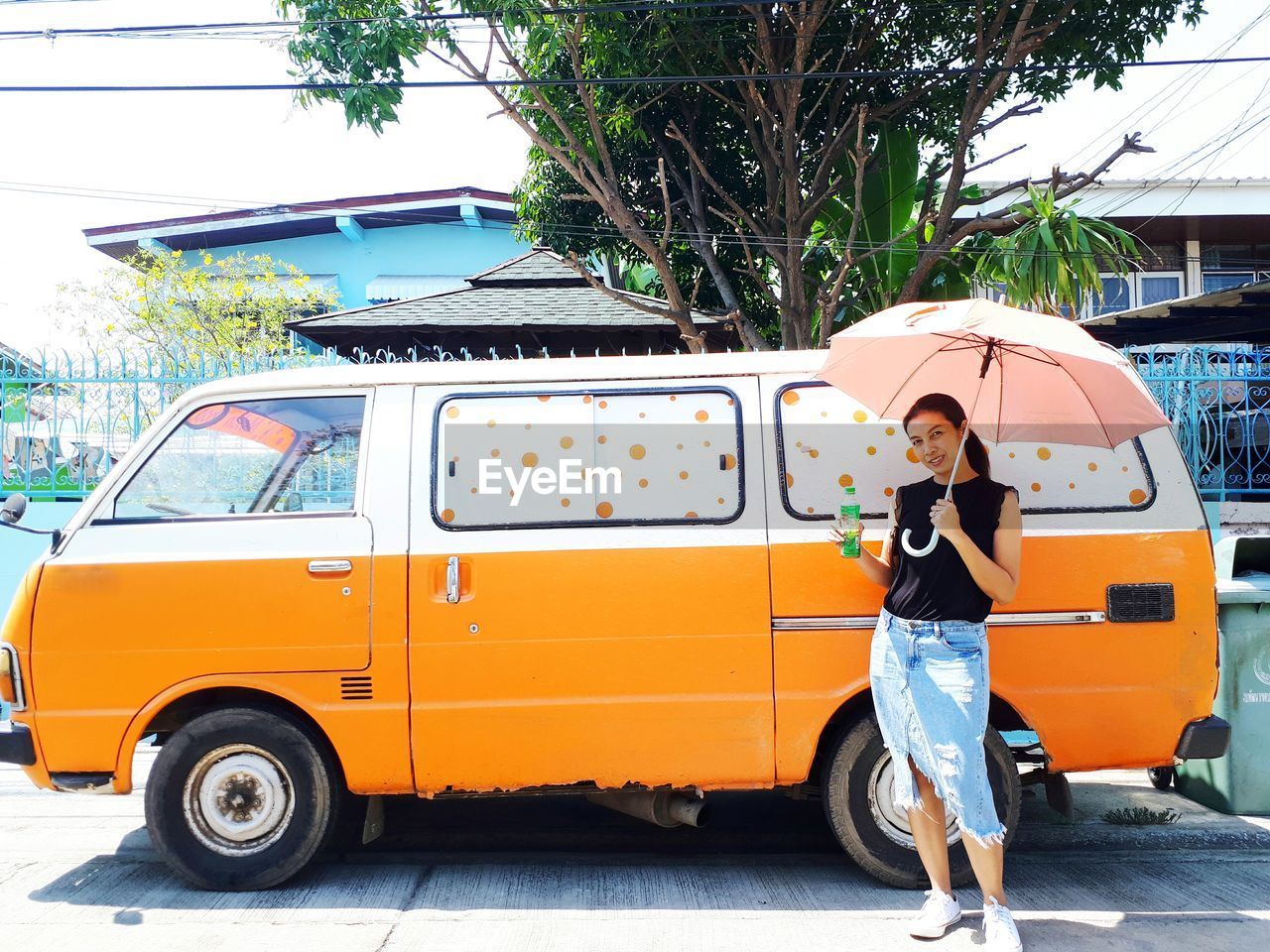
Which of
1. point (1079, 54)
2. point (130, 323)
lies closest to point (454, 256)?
point (130, 323)

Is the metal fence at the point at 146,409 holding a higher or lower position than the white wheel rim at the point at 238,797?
higher

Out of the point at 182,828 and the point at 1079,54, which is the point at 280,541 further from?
the point at 1079,54

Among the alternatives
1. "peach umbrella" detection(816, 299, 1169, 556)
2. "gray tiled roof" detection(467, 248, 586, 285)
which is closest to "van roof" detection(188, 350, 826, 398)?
"peach umbrella" detection(816, 299, 1169, 556)

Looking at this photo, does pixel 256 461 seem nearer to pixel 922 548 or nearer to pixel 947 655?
pixel 922 548

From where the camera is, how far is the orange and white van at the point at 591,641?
14.3ft

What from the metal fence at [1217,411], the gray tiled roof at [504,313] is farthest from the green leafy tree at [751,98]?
the metal fence at [1217,411]

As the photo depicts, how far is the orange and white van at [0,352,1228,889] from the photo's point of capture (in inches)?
172

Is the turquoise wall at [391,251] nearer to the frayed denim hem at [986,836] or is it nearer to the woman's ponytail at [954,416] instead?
the woman's ponytail at [954,416]

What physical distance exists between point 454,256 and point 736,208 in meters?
12.1

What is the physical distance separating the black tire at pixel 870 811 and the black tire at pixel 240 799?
2149 mm

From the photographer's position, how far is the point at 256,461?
472cm

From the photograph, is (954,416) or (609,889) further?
(609,889)

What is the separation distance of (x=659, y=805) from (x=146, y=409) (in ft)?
19.4

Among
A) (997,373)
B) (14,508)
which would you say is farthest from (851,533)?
(14,508)
